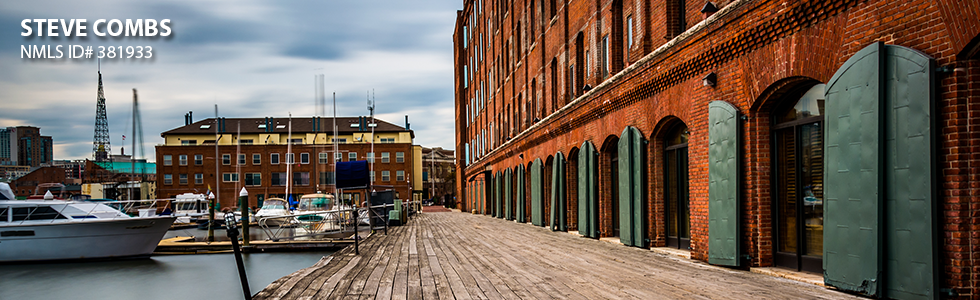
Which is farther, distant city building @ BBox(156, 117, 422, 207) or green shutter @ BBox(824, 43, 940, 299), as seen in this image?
distant city building @ BBox(156, 117, 422, 207)

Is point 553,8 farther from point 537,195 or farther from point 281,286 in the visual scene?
point 281,286

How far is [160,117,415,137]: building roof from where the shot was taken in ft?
247

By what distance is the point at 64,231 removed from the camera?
78.7ft

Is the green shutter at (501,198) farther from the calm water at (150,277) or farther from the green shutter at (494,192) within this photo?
the calm water at (150,277)

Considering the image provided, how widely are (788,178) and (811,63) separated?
181 cm

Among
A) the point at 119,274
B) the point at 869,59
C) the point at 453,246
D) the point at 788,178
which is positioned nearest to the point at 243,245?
the point at 119,274

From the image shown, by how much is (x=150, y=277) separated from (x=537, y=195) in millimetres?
13435

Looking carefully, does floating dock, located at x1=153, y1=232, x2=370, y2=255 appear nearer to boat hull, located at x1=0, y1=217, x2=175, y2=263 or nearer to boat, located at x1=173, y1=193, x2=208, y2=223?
boat hull, located at x1=0, y1=217, x2=175, y2=263

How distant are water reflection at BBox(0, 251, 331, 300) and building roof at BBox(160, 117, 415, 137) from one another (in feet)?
164

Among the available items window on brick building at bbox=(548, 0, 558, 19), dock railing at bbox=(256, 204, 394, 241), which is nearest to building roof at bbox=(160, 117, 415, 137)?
dock railing at bbox=(256, 204, 394, 241)

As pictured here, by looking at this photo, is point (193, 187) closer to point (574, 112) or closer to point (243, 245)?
point (243, 245)

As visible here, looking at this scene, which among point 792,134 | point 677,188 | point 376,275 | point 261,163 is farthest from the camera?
point 261,163

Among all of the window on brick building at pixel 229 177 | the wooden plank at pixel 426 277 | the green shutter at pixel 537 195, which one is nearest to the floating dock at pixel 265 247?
the green shutter at pixel 537 195

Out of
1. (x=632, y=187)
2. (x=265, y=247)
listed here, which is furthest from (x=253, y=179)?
(x=632, y=187)
